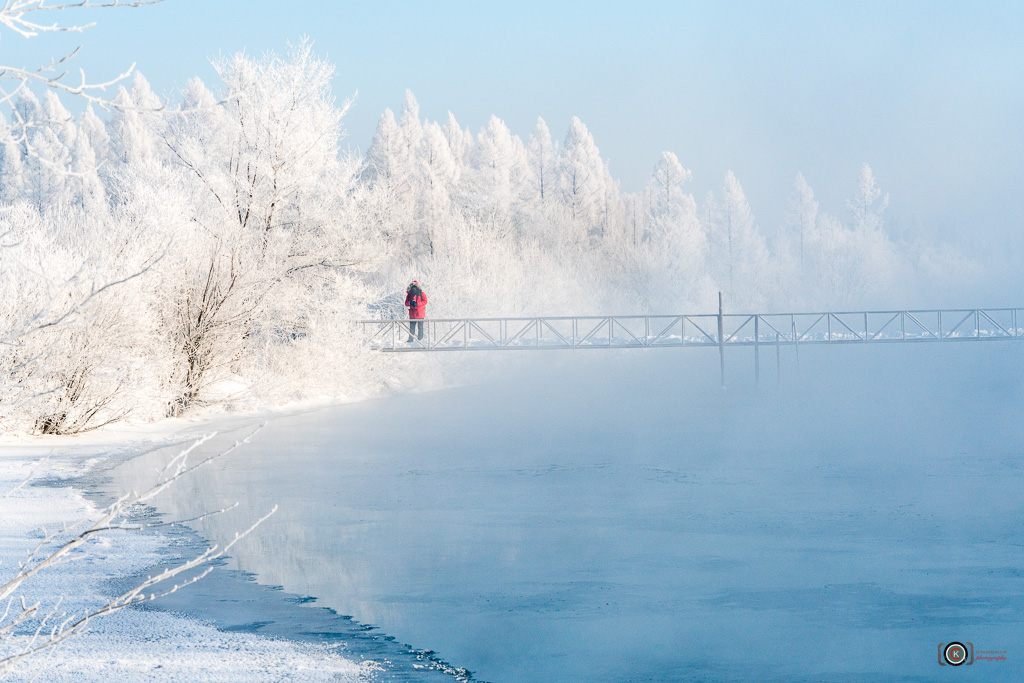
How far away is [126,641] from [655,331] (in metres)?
37.5

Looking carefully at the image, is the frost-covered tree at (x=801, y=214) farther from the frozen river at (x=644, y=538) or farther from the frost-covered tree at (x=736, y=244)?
the frozen river at (x=644, y=538)

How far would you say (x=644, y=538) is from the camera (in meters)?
8.99

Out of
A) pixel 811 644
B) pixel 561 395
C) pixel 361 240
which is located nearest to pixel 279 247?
pixel 361 240

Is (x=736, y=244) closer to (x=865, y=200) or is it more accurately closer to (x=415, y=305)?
(x=865, y=200)

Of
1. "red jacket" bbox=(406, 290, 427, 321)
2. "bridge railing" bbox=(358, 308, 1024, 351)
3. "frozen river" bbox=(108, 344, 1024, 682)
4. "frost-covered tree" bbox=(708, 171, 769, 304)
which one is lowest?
"frozen river" bbox=(108, 344, 1024, 682)

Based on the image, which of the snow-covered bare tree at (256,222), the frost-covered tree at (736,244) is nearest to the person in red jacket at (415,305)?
the snow-covered bare tree at (256,222)

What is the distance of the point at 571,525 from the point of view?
31.4 ft

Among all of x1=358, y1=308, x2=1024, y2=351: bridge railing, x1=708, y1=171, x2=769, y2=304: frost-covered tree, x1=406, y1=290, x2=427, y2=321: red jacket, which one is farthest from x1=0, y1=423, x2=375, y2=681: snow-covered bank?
x1=708, y1=171, x2=769, y2=304: frost-covered tree

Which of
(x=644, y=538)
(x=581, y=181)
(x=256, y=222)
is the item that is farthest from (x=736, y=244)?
(x=644, y=538)

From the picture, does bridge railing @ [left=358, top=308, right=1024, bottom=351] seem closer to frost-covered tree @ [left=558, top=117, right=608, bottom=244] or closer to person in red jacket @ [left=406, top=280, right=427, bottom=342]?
person in red jacket @ [left=406, top=280, right=427, bottom=342]

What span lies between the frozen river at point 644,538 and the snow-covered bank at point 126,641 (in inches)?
19.3

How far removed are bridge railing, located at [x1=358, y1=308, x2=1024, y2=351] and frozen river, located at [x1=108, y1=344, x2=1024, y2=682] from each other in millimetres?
5633

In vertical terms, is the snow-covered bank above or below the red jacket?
below

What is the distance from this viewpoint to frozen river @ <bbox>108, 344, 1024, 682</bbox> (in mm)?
6094
